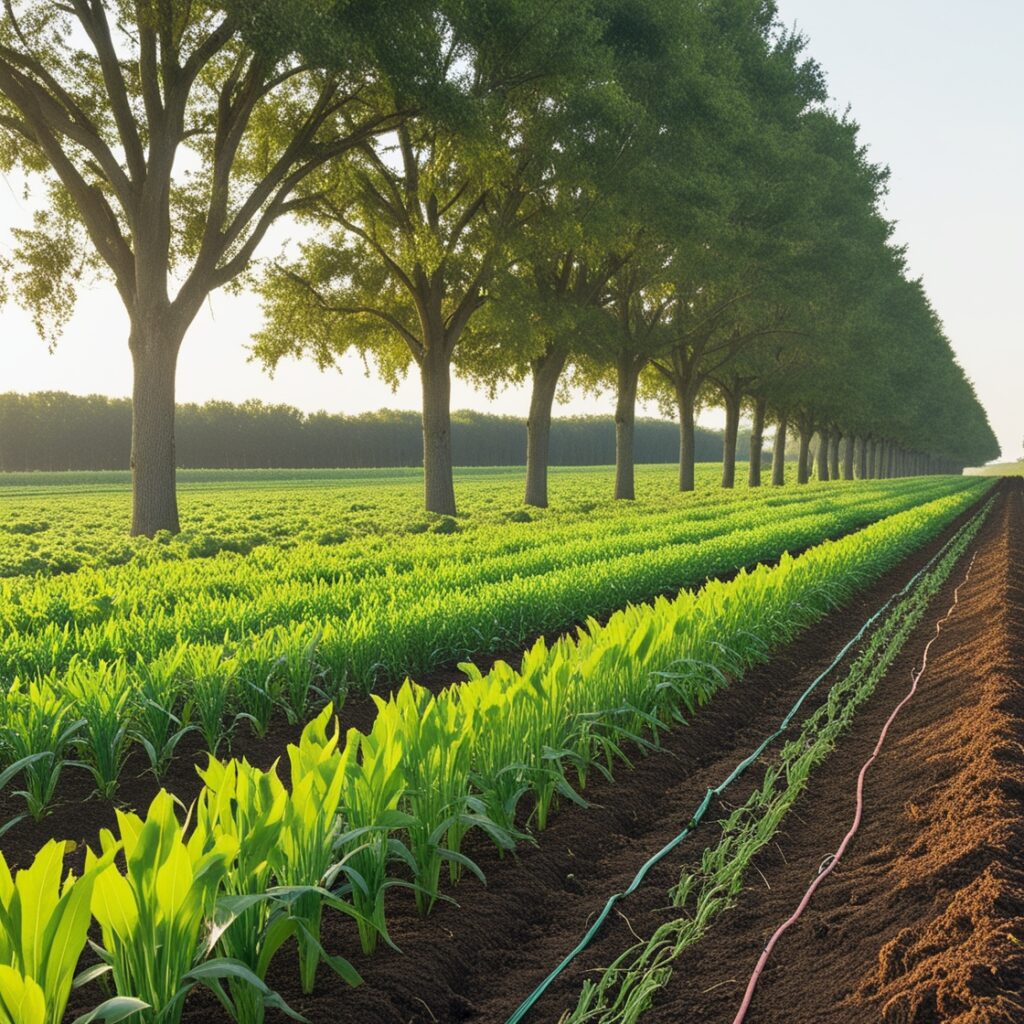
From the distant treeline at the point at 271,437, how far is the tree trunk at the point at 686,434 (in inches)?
2574

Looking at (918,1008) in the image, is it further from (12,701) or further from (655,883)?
(12,701)

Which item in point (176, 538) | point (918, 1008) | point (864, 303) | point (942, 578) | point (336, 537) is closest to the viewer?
point (918, 1008)

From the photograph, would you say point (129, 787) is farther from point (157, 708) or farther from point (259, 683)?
point (259, 683)

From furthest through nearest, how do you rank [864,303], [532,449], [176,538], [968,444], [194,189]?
[968,444] < [864,303] < [532,449] < [194,189] < [176,538]

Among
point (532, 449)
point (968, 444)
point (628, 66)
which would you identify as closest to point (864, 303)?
point (532, 449)

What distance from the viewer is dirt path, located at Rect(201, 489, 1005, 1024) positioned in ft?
9.31

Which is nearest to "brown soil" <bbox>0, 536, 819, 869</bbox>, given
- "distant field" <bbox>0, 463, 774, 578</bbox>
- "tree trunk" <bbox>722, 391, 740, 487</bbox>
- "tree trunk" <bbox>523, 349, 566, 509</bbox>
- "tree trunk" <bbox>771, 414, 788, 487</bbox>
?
"distant field" <bbox>0, 463, 774, 578</bbox>

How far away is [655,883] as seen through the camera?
3740mm

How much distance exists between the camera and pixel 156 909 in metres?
2.28

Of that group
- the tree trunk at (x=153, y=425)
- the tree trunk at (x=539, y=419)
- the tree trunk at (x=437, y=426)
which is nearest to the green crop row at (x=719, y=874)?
the tree trunk at (x=153, y=425)

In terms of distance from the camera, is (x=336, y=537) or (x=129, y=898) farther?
(x=336, y=537)

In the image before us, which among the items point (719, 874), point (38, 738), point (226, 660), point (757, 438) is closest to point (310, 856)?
point (719, 874)

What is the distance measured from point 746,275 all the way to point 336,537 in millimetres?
16350

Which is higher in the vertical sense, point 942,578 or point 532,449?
point 532,449
